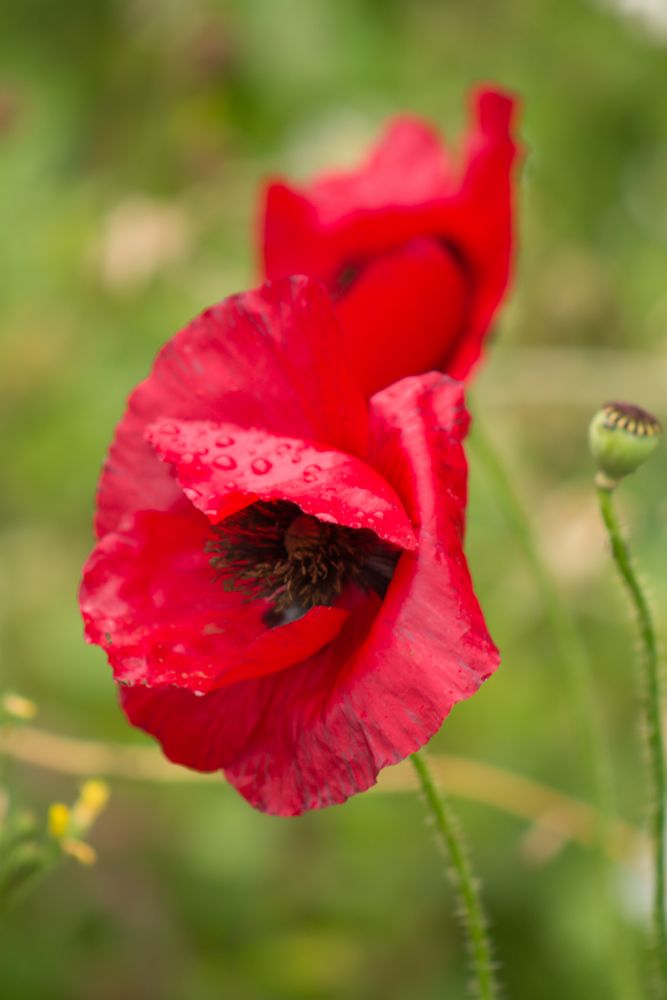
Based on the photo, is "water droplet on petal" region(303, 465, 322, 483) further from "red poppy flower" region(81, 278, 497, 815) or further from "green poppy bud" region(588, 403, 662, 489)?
"green poppy bud" region(588, 403, 662, 489)

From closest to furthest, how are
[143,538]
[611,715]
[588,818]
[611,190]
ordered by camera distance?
[143,538]
[588,818]
[611,715]
[611,190]

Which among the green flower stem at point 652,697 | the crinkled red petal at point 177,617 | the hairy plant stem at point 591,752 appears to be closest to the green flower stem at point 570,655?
the hairy plant stem at point 591,752

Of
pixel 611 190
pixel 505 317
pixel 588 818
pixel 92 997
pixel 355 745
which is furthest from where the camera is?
pixel 611 190

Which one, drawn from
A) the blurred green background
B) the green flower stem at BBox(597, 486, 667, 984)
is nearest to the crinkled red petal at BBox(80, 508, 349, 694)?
the green flower stem at BBox(597, 486, 667, 984)

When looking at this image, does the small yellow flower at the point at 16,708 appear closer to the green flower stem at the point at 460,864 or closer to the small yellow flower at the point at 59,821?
the small yellow flower at the point at 59,821

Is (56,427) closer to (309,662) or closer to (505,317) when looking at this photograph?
(505,317)

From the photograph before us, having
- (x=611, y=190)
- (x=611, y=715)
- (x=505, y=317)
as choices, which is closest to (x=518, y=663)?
(x=611, y=715)
